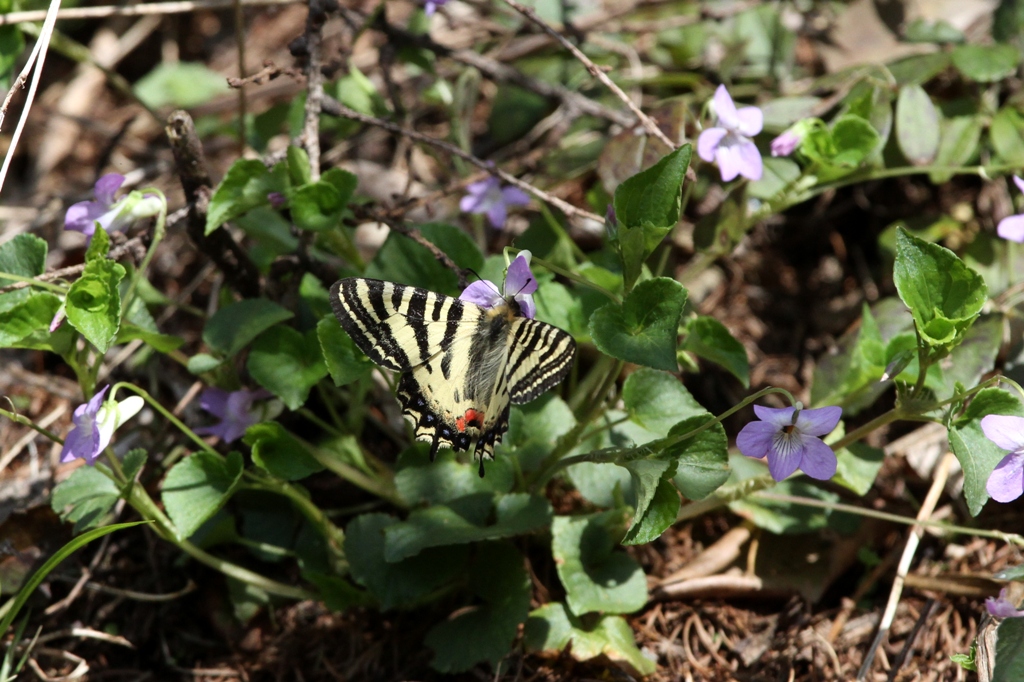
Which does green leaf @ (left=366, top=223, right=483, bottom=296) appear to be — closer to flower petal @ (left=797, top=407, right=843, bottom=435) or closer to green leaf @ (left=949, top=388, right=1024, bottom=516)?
flower petal @ (left=797, top=407, right=843, bottom=435)

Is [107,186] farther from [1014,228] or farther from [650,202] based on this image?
[1014,228]

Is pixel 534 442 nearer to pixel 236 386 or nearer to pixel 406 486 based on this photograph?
pixel 406 486

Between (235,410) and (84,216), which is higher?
(84,216)

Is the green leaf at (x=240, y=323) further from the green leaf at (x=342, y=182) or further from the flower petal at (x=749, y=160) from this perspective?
the flower petal at (x=749, y=160)

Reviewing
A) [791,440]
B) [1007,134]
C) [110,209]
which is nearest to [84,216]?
[110,209]


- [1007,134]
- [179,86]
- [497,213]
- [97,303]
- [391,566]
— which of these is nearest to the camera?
[97,303]
